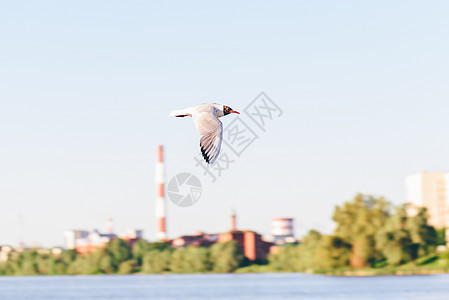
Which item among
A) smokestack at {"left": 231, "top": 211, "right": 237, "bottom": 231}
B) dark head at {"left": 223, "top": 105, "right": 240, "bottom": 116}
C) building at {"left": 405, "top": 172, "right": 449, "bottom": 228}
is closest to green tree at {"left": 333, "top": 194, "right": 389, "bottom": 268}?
smokestack at {"left": 231, "top": 211, "right": 237, "bottom": 231}

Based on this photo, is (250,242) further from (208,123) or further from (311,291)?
(208,123)

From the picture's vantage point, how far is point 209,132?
12719 mm

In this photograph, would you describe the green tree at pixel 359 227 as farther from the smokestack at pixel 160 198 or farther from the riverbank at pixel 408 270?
the smokestack at pixel 160 198

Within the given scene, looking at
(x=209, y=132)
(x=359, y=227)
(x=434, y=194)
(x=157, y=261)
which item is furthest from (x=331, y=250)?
(x=434, y=194)

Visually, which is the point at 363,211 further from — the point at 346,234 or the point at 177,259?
the point at 177,259

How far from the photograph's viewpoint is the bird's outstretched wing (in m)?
12.1

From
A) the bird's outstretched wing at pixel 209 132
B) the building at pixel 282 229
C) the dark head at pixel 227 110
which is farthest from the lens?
the building at pixel 282 229

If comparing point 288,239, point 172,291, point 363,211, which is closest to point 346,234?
point 363,211

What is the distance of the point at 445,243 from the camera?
105m

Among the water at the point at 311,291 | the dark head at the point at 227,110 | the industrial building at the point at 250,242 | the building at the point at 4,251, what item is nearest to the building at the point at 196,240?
the industrial building at the point at 250,242

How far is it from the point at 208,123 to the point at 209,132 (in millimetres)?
318

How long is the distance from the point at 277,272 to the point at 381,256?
28641 mm

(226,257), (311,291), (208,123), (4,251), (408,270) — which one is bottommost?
(311,291)

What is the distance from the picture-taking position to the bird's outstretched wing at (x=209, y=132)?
12.1 meters
